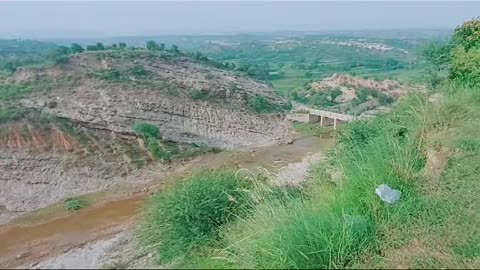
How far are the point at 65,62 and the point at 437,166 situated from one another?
21602 mm

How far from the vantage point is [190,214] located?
7.92m

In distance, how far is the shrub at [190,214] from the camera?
7.53m

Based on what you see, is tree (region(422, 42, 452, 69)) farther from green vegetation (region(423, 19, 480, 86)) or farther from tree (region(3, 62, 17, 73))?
tree (region(3, 62, 17, 73))

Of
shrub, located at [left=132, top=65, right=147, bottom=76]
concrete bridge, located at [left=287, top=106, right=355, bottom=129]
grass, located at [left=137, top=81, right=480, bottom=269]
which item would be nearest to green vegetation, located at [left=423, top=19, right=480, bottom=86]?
grass, located at [left=137, top=81, right=480, bottom=269]

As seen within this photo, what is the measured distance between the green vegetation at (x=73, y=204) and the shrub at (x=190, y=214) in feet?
25.2

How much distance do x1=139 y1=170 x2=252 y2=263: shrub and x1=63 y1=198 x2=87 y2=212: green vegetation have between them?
25.2 ft

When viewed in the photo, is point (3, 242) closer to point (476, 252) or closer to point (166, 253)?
point (166, 253)

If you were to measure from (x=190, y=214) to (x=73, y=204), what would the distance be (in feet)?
29.5

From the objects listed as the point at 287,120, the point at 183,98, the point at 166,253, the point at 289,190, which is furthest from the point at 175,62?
the point at 166,253

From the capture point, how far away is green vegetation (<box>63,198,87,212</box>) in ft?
51.3

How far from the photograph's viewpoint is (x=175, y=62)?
1180 inches

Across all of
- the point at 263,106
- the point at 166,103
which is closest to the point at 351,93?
the point at 263,106

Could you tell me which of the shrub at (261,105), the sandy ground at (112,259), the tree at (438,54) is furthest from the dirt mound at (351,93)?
the sandy ground at (112,259)

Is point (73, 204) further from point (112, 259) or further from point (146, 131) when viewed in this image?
point (112, 259)
